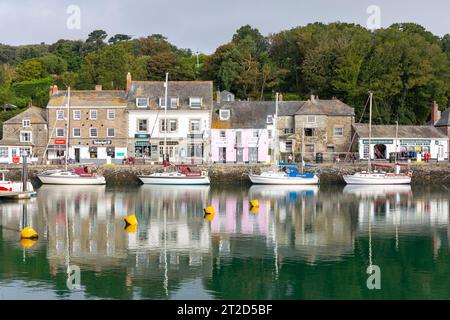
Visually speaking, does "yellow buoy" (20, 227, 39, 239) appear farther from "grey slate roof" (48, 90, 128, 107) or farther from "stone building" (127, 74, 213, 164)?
"grey slate roof" (48, 90, 128, 107)

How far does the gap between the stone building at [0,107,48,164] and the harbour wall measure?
5.25 m

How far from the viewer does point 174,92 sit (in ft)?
219

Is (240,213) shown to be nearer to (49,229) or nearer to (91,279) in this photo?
(49,229)

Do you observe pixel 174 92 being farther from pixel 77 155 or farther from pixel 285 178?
pixel 285 178

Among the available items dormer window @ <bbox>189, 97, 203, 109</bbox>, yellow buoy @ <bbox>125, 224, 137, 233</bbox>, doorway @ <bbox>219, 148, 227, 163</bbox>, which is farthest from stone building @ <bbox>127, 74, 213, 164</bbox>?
yellow buoy @ <bbox>125, 224, 137, 233</bbox>

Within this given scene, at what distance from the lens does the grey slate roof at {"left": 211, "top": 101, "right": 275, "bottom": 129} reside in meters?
66.4

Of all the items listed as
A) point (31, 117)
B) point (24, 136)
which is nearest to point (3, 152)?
point (24, 136)

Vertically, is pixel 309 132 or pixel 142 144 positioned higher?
pixel 309 132

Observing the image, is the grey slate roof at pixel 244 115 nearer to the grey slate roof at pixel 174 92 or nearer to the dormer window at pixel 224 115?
the dormer window at pixel 224 115

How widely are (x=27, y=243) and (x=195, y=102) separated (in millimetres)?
40363

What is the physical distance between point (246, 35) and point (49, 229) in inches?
2923

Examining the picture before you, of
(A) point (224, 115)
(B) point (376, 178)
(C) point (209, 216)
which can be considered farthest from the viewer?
(A) point (224, 115)

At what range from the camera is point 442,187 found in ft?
189

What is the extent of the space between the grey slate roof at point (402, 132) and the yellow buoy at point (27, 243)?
44615 millimetres
